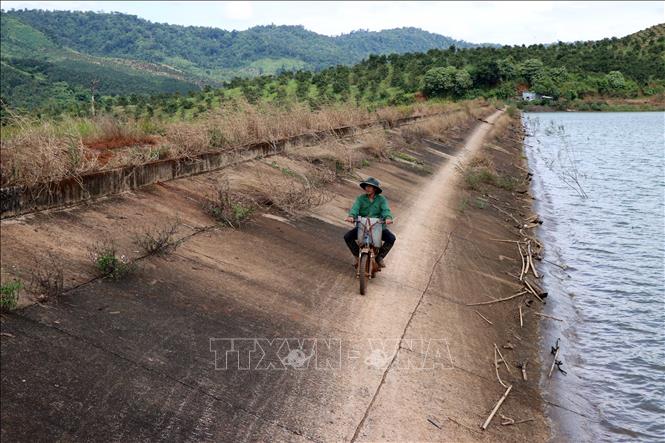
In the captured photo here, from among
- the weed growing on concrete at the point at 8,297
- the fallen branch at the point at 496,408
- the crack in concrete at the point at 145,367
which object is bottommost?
the fallen branch at the point at 496,408

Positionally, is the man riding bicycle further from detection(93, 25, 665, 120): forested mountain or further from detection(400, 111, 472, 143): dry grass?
detection(93, 25, 665, 120): forested mountain

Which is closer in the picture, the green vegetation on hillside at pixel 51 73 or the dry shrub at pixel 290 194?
the dry shrub at pixel 290 194

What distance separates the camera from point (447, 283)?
1050cm

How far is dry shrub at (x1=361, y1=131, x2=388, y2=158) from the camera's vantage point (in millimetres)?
21438

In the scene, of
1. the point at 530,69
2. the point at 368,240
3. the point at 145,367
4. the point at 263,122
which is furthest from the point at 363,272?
the point at 530,69

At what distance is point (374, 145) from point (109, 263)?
15.5 metres

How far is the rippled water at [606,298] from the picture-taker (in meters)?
7.55

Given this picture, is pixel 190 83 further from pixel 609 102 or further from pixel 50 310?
pixel 50 310

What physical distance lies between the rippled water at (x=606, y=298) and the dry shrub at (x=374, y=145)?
5.80 metres

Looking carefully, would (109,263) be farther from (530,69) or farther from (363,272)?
(530,69)

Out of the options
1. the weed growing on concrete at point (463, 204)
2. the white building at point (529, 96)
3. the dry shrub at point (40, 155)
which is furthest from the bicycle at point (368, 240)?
the white building at point (529, 96)

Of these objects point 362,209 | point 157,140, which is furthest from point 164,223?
point 157,140

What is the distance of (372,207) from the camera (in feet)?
30.3

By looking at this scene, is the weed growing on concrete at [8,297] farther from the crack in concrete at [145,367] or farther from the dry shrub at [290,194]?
the dry shrub at [290,194]
